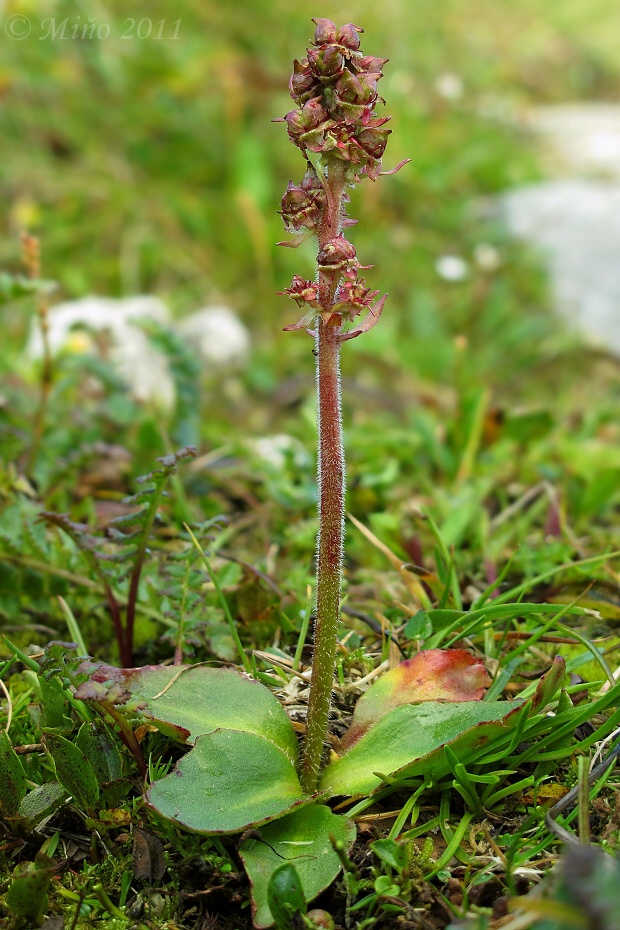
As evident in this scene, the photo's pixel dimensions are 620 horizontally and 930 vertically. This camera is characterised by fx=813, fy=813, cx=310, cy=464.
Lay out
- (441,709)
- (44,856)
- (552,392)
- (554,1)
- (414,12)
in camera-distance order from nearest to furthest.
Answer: (44,856), (441,709), (552,392), (414,12), (554,1)

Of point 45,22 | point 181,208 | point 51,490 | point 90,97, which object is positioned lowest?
point 51,490

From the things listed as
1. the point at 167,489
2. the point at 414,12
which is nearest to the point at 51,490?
the point at 167,489

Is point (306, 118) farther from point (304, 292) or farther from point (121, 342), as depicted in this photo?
point (121, 342)

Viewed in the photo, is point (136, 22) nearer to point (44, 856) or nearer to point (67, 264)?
point (67, 264)

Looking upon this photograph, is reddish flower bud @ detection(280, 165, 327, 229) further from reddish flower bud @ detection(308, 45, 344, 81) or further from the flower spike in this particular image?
reddish flower bud @ detection(308, 45, 344, 81)

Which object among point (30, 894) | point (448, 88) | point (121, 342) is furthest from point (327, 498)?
point (448, 88)

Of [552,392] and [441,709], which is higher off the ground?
[552,392]

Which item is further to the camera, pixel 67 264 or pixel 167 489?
pixel 67 264

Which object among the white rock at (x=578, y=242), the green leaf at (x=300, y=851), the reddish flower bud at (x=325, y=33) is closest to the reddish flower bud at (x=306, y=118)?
the reddish flower bud at (x=325, y=33)
